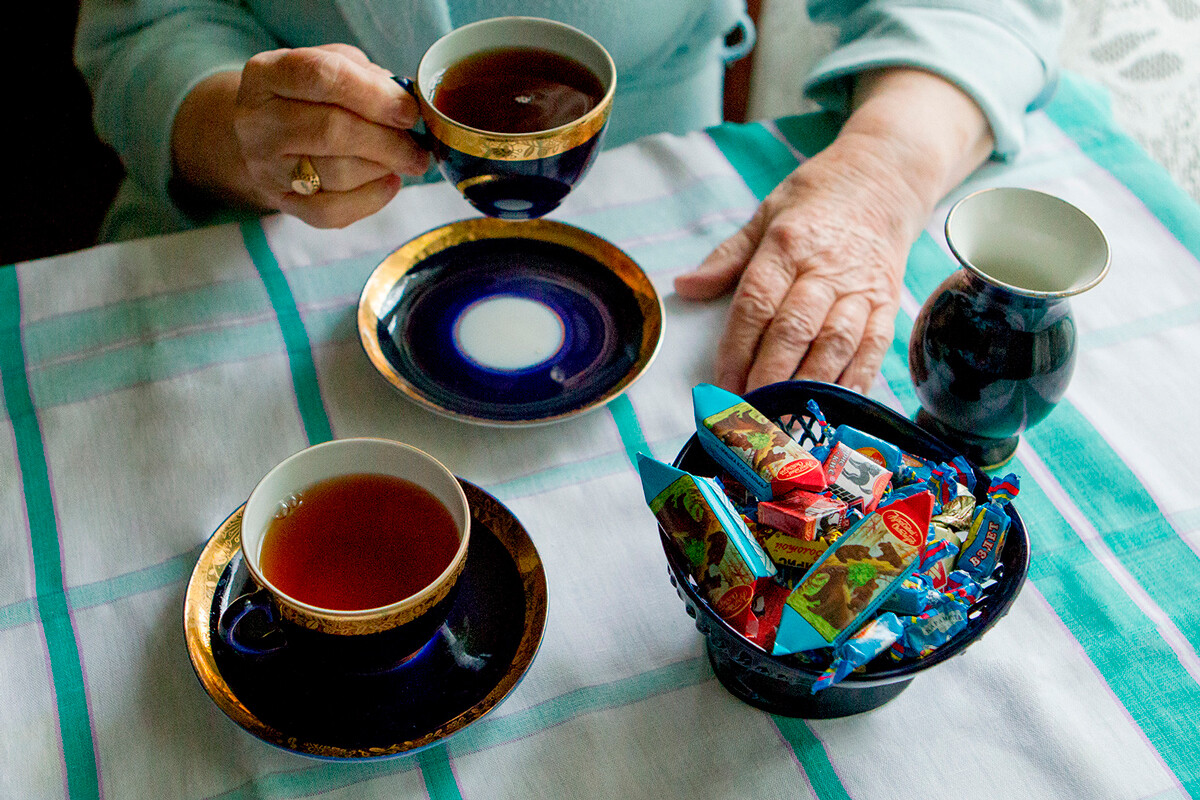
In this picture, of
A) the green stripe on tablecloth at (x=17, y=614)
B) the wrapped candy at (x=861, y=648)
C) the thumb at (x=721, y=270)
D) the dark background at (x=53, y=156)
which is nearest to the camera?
the wrapped candy at (x=861, y=648)

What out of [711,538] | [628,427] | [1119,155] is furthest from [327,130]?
[1119,155]

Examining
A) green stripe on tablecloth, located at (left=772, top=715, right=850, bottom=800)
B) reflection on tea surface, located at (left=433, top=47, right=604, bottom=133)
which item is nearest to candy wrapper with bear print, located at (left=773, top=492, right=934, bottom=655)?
green stripe on tablecloth, located at (left=772, top=715, right=850, bottom=800)

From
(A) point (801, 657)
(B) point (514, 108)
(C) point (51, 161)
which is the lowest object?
(C) point (51, 161)

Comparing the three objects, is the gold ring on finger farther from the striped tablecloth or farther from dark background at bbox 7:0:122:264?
dark background at bbox 7:0:122:264

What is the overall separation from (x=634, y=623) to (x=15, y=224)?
173 centimetres

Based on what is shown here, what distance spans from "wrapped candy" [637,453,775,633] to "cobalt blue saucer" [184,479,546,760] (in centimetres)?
12

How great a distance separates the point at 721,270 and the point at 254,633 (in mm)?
510

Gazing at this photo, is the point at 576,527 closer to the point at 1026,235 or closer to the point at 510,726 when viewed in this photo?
the point at 510,726

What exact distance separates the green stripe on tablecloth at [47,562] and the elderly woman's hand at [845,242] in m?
0.53

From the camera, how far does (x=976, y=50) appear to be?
97 cm

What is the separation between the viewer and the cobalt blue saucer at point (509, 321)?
28.0 inches

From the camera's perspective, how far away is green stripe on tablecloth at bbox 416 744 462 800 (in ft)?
1.76

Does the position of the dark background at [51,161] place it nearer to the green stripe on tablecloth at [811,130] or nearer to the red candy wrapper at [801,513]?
the green stripe on tablecloth at [811,130]

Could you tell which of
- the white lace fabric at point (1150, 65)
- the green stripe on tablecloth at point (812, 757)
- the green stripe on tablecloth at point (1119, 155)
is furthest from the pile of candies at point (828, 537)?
the white lace fabric at point (1150, 65)
